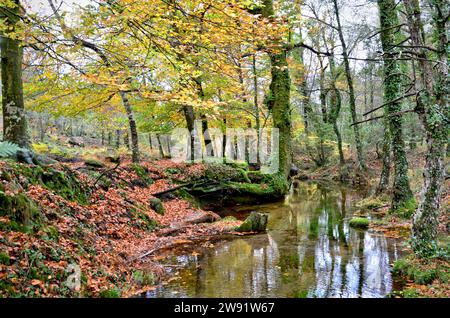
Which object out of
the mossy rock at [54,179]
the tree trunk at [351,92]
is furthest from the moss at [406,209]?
the mossy rock at [54,179]

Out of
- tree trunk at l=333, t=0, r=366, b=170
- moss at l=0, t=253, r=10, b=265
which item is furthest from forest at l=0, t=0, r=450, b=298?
tree trunk at l=333, t=0, r=366, b=170

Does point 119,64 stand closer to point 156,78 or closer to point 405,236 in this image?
point 156,78

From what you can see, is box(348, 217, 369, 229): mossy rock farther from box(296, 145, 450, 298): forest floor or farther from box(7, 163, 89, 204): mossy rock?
box(7, 163, 89, 204): mossy rock

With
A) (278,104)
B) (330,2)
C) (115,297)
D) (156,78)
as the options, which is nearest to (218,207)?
(278,104)

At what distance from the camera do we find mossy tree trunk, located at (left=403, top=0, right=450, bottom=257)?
234 inches

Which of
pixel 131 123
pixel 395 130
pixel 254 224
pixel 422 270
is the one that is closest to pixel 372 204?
pixel 395 130

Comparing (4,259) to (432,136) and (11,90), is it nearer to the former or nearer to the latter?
(11,90)

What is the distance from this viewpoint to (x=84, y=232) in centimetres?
657

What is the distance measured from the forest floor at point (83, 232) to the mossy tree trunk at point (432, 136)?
492 cm

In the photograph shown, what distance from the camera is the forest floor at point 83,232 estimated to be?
454 cm

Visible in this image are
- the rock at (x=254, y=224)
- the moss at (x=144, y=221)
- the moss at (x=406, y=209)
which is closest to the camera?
the moss at (x=144, y=221)

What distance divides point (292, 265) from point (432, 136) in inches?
145

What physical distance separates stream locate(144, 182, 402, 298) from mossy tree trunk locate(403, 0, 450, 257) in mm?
990

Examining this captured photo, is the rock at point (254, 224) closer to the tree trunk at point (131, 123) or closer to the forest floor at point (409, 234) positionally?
the forest floor at point (409, 234)
